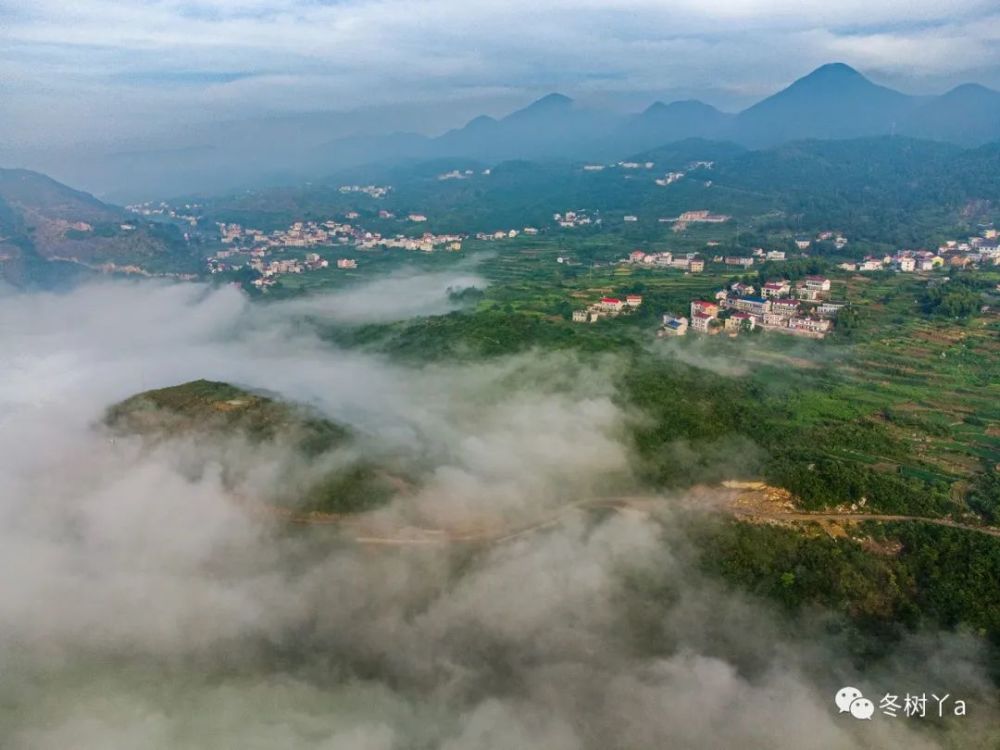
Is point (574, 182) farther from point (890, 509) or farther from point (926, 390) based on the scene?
point (890, 509)

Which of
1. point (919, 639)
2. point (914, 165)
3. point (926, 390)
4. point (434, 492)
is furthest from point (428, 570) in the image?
point (914, 165)

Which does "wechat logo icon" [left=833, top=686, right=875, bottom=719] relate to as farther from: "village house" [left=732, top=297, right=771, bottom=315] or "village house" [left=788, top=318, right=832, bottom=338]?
"village house" [left=732, top=297, right=771, bottom=315]

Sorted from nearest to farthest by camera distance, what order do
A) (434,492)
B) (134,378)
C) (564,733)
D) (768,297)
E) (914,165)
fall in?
(564,733)
(434,492)
(134,378)
(768,297)
(914,165)

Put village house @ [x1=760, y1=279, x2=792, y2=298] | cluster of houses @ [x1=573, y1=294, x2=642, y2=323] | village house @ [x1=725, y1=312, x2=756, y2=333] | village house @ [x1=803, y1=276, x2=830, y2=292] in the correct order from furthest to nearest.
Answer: village house @ [x1=803, y1=276, x2=830, y2=292], village house @ [x1=760, y1=279, x2=792, y2=298], cluster of houses @ [x1=573, y1=294, x2=642, y2=323], village house @ [x1=725, y1=312, x2=756, y2=333]

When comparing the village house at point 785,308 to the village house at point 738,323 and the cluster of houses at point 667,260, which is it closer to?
the village house at point 738,323

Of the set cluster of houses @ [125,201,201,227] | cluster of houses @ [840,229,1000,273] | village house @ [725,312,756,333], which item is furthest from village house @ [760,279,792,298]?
cluster of houses @ [125,201,201,227]

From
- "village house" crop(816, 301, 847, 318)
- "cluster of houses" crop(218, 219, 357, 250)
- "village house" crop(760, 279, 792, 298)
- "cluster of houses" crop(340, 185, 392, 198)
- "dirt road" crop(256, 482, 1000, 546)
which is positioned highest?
"cluster of houses" crop(340, 185, 392, 198)
